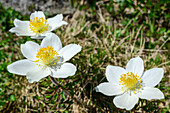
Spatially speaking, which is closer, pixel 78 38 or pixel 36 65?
pixel 36 65

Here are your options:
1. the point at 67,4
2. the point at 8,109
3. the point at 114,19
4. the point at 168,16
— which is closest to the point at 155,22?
the point at 168,16

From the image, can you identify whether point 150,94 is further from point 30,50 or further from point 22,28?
point 22,28

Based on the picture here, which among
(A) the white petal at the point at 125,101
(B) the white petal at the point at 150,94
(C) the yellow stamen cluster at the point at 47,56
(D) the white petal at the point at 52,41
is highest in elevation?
(D) the white petal at the point at 52,41

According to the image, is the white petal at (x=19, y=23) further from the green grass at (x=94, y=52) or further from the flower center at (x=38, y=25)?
the green grass at (x=94, y=52)

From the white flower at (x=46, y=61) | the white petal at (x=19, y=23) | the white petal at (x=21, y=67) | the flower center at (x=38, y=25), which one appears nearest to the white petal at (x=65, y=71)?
the white flower at (x=46, y=61)

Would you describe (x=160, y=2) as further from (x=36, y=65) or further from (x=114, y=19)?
(x=36, y=65)

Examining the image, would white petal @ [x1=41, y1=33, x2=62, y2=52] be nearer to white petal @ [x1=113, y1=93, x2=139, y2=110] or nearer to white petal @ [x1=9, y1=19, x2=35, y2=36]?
white petal @ [x1=9, y1=19, x2=35, y2=36]

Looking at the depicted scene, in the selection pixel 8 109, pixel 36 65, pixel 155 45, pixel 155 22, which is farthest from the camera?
pixel 155 22
